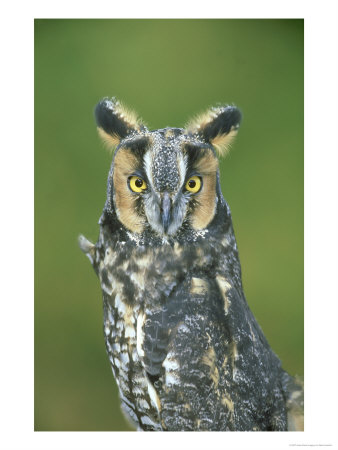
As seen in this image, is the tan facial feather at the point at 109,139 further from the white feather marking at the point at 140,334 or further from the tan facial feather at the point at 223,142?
the white feather marking at the point at 140,334

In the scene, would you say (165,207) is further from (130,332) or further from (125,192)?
(130,332)

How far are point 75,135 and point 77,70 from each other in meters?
0.27

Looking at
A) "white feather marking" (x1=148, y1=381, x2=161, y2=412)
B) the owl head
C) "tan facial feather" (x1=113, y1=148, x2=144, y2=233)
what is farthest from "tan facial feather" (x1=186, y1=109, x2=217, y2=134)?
"white feather marking" (x1=148, y1=381, x2=161, y2=412)

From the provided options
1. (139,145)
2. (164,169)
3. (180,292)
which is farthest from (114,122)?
(180,292)

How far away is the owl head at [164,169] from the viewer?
160cm

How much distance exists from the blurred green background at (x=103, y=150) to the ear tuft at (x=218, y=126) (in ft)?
0.22

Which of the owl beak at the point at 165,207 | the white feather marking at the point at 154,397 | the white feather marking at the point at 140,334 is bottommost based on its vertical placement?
the white feather marking at the point at 154,397

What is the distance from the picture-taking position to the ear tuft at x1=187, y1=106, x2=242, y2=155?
176 cm

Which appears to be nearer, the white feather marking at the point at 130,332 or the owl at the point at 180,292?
the owl at the point at 180,292

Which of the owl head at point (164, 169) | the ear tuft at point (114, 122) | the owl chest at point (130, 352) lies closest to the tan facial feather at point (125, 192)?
the owl head at point (164, 169)

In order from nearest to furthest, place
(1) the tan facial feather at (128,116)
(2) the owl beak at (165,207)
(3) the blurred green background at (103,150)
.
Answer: (2) the owl beak at (165,207) < (1) the tan facial feather at (128,116) < (3) the blurred green background at (103,150)

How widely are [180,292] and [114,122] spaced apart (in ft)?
2.23

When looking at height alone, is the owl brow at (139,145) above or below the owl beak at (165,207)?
above

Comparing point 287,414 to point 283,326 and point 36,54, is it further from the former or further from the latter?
point 36,54
